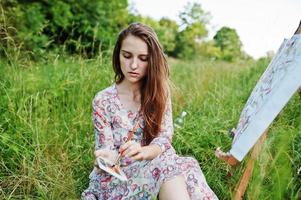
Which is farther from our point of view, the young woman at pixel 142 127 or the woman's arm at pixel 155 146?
the young woman at pixel 142 127

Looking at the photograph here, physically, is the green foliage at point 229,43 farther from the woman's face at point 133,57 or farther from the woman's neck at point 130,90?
the woman's face at point 133,57

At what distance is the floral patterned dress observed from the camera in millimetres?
2152

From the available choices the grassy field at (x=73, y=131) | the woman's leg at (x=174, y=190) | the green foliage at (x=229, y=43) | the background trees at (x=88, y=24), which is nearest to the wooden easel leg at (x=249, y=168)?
the grassy field at (x=73, y=131)

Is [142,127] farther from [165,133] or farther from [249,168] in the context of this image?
[249,168]

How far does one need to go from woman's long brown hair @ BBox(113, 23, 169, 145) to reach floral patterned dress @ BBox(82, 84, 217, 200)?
0.04 m

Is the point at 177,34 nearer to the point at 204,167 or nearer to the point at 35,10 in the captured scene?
the point at 35,10

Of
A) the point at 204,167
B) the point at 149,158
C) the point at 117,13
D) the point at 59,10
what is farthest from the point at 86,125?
the point at 117,13

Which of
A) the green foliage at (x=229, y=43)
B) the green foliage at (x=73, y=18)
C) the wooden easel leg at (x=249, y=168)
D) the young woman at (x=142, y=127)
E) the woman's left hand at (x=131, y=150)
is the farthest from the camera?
the green foliage at (x=229, y=43)

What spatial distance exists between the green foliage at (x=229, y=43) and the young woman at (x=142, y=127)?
5.87 metres

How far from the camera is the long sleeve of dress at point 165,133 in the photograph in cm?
232

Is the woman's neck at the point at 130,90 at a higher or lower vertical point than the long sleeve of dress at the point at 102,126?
higher

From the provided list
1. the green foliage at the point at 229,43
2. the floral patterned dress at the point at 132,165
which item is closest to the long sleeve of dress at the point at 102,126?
the floral patterned dress at the point at 132,165

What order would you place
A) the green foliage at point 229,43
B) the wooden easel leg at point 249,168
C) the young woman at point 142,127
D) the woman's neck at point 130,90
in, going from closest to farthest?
the wooden easel leg at point 249,168 < the young woman at point 142,127 < the woman's neck at point 130,90 < the green foliage at point 229,43

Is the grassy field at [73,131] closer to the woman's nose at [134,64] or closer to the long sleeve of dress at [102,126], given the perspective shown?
the long sleeve of dress at [102,126]
